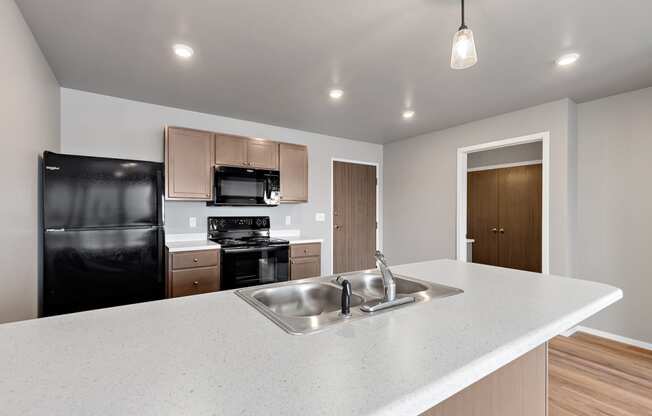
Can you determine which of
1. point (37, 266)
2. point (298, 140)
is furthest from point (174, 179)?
point (298, 140)

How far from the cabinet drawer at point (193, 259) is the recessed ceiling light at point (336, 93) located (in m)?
1.89

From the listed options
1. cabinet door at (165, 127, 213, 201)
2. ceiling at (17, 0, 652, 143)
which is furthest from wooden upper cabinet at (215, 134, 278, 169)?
ceiling at (17, 0, 652, 143)

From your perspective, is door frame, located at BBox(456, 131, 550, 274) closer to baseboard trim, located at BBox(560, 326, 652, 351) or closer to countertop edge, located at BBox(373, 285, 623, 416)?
baseboard trim, located at BBox(560, 326, 652, 351)

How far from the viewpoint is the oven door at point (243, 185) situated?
3.23 metres

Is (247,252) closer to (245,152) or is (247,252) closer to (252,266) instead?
(252,266)

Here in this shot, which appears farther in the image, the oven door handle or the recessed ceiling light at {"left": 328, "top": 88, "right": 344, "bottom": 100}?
the oven door handle

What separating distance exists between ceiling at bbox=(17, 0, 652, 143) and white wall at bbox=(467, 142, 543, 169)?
1579mm

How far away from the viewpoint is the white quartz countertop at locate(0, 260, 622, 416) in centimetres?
57

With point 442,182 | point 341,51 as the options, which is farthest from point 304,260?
point 341,51

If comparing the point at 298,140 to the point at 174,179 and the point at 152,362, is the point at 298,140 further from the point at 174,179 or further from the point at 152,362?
the point at 152,362

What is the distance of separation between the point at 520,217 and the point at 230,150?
419 cm

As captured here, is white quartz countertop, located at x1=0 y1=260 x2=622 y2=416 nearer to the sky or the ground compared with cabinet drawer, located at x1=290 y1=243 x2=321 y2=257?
nearer to the sky

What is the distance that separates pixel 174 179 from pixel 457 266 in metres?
2.66

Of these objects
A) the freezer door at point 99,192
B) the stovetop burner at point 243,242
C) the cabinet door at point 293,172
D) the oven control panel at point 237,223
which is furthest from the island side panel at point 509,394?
the oven control panel at point 237,223
